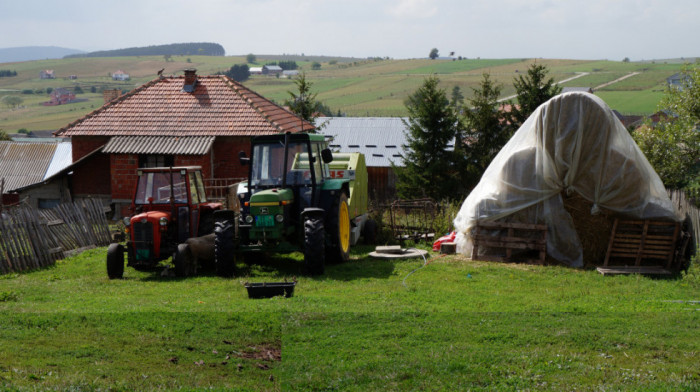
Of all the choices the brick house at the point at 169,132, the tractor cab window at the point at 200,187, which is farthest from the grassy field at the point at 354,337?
the brick house at the point at 169,132

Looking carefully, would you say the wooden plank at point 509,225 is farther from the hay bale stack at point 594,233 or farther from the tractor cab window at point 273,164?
the tractor cab window at point 273,164

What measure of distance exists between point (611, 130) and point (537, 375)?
10.3 meters

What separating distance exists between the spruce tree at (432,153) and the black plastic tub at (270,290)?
1935cm

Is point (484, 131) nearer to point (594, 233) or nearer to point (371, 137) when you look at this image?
point (371, 137)

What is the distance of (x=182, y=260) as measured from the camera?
45.2 ft

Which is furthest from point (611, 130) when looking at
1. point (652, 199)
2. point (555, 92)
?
point (555, 92)

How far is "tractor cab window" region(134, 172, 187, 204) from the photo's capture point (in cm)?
1494

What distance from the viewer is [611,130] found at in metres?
16.0

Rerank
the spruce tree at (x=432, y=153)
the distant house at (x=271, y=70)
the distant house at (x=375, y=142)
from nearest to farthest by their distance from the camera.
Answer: the spruce tree at (x=432, y=153) → the distant house at (x=375, y=142) → the distant house at (x=271, y=70)

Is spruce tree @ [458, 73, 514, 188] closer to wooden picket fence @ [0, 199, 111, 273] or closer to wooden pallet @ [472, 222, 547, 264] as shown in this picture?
wooden pallet @ [472, 222, 547, 264]

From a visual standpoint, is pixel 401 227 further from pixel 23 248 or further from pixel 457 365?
pixel 457 365

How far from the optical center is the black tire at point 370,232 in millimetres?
19406

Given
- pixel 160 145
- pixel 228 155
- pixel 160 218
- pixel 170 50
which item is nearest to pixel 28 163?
pixel 160 145

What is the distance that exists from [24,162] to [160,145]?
16811mm
